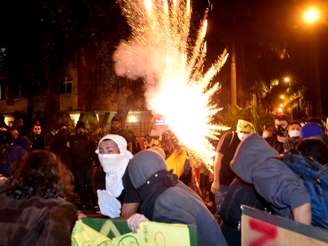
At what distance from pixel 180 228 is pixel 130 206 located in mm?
1058

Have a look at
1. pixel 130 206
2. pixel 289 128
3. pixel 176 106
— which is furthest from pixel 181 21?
pixel 130 206

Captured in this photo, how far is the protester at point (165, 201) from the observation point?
3475 millimetres

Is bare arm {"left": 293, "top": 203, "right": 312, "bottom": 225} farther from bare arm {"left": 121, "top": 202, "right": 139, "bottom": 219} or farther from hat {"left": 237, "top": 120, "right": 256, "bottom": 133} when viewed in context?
hat {"left": 237, "top": 120, "right": 256, "bottom": 133}

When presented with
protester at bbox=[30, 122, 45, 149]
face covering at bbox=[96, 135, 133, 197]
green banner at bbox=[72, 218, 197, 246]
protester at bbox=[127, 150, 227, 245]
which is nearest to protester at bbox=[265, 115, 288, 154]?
face covering at bbox=[96, 135, 133, 197]

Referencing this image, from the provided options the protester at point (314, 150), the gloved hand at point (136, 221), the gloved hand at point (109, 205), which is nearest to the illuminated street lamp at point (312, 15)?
the gloved hand at point (109, 205)

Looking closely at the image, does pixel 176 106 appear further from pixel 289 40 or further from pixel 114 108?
pixel 114 108

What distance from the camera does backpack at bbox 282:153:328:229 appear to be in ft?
12.4

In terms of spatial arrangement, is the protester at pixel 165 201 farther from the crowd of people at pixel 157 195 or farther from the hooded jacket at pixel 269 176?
the hooded jacket at pixel 269 176

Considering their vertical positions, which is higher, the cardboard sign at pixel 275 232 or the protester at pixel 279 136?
the protester at pixel 279 136

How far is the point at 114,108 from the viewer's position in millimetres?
38125

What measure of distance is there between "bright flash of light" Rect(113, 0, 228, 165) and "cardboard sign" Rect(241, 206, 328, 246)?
32.9ft

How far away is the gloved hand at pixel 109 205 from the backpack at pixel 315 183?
207 cm

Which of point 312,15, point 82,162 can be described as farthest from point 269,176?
point 312,15

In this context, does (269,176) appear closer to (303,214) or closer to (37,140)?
(303,214)
